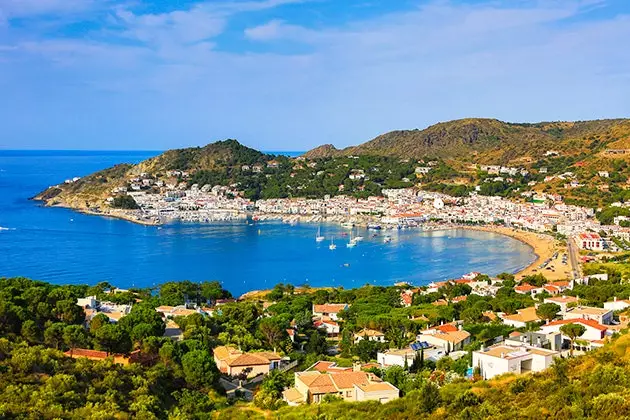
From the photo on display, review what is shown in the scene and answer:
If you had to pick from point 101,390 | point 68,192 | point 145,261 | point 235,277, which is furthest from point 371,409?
point 68,192

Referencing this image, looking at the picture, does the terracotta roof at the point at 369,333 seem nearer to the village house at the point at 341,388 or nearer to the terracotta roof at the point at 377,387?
the village house at the point at 341,388

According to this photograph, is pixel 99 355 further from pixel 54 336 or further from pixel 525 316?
pixel 525 316

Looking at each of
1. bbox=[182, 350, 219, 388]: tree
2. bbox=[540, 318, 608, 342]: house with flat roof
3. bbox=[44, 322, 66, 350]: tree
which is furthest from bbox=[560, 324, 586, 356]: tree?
bbox=[44, 322, 66, 350]: tree

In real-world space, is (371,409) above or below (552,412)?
below

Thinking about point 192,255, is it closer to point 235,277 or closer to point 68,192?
point 235,277

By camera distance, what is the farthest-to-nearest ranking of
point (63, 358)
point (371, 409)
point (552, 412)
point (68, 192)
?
point (68, 192) → point (63, 358) → point (371, 409) → point (552, 412)

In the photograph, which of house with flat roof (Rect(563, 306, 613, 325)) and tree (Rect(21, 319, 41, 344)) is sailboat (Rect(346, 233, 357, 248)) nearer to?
house with flat roof (Rect(563, 306, 613, 325))

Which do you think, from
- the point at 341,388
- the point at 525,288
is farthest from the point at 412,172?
the point at 341,388
